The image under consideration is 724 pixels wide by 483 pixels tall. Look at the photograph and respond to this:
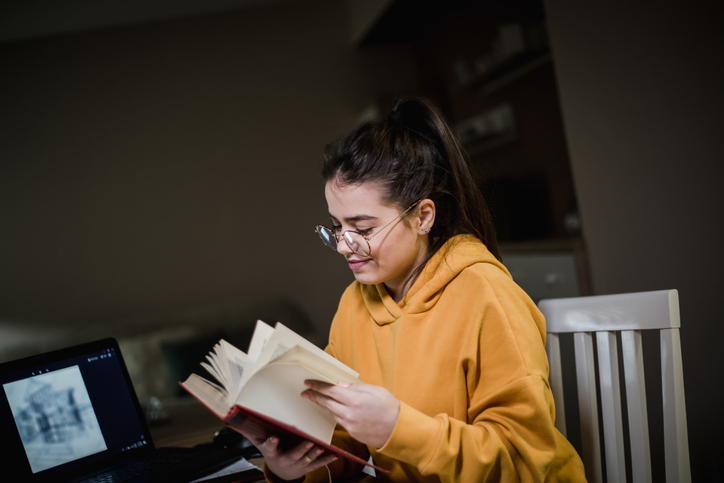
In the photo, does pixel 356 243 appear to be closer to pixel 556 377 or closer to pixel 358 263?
pixel 358 263

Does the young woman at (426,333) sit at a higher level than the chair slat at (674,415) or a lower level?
higher

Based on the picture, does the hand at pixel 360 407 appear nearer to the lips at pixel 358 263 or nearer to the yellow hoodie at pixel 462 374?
the yellow hoodie at pixel 462 374

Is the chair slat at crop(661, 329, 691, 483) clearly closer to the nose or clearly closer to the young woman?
Result: the young woman

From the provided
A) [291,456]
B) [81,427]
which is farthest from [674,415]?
[81,427]

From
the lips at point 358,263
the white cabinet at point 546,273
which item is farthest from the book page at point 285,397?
the white cabinet at point 546,273

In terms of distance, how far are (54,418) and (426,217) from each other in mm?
893

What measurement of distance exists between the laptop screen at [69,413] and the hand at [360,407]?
71 cm

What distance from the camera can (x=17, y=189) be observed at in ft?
5.17

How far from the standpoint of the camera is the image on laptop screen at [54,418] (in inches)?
46.1

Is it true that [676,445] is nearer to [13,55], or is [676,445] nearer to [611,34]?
[611,34]

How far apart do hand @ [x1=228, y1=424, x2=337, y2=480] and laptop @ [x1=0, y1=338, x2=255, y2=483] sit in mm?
348

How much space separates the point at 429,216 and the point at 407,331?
0.72ft

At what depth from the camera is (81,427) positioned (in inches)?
48.2

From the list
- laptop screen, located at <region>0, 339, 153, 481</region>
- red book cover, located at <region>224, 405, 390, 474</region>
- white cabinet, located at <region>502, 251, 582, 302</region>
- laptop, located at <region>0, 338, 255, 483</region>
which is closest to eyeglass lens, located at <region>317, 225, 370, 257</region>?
red book cover, located at <region>224, 405, 390, 474</region>
